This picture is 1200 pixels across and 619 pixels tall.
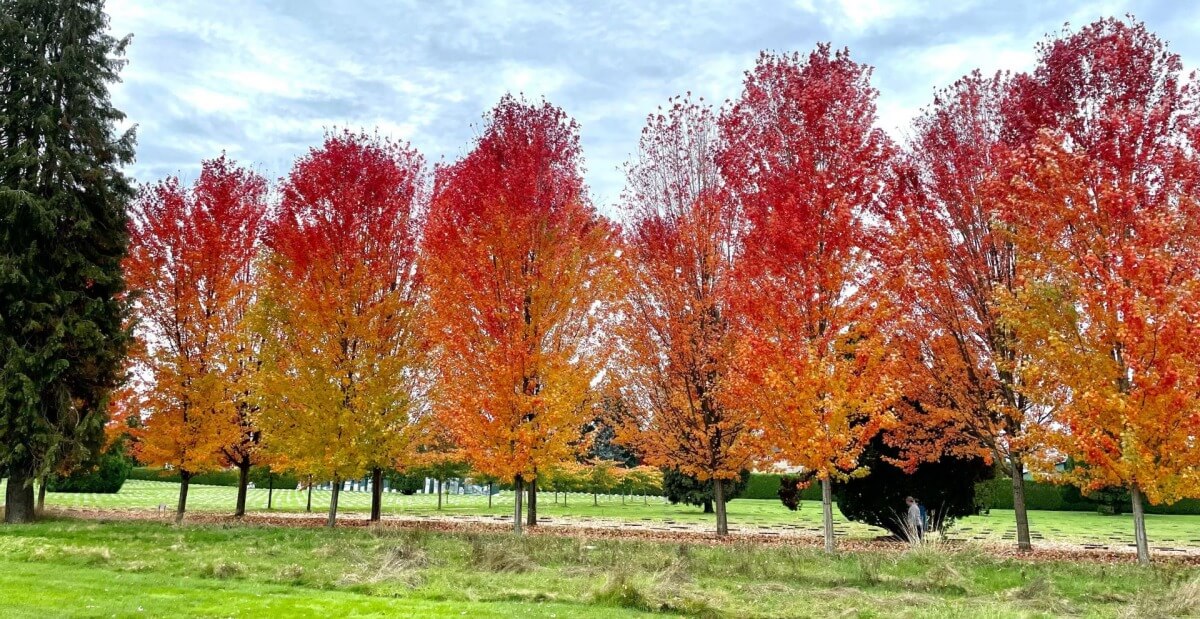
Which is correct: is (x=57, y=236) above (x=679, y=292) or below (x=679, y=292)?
above

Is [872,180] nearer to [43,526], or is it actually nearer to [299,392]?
[299,392]

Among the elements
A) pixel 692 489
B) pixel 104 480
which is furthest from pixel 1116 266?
pixel 104 480

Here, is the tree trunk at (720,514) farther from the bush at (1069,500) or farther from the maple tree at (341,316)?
the bush at (1069,500)

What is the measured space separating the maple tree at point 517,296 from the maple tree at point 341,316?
2065 mm

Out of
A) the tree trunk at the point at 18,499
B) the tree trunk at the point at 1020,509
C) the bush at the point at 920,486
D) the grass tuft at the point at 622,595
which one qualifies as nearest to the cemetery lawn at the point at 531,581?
the grass tuft at the point at 622,595

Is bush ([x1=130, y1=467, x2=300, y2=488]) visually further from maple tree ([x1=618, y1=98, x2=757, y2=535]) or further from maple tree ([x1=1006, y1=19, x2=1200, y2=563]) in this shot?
maple tree ([x1=1006, y1=19, x2=1200, y2=563])

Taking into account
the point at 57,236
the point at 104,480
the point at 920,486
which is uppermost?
the point at 57,236

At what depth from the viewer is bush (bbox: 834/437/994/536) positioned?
19531 mm

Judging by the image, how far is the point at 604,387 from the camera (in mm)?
18703

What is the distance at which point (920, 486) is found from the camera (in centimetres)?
1958

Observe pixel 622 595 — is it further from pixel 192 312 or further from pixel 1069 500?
pixel 1069 500

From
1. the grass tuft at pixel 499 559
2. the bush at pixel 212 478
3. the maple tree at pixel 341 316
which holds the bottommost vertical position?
the bush at pixel 212 478

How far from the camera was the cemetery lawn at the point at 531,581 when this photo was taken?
27.3 ft

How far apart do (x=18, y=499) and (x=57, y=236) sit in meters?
6.93
